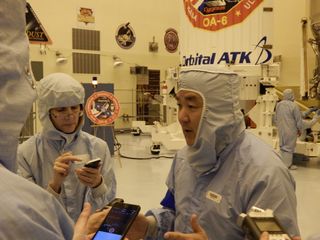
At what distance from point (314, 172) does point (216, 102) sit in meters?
6.04

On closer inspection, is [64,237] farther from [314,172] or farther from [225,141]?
[314,172]

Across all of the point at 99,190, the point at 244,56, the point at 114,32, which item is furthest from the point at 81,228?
the point at 114,32

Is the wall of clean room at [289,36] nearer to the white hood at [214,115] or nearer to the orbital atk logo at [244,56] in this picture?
the orbital atk logo at [244,56]

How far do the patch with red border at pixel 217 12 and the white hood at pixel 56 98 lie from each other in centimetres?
489

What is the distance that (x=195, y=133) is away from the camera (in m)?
1.90

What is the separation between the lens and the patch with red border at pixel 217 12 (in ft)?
21.5

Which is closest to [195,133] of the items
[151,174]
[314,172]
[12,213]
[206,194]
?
[206,194]

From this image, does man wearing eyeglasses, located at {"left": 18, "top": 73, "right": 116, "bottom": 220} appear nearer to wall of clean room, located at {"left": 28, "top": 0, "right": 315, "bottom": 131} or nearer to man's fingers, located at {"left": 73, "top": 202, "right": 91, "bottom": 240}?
man's fingers, located at {"left": 73, "top": 202, "right": 91, "bottom": 240}

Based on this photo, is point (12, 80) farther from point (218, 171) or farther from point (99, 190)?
point (99, 190)

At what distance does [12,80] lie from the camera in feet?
2.64

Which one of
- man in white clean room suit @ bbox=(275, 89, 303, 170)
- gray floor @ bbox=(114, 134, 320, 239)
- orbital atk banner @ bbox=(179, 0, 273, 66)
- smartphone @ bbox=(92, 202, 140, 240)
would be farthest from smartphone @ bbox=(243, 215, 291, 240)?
man in white clean room suit @ bbox=(275, 89, 303, 170)

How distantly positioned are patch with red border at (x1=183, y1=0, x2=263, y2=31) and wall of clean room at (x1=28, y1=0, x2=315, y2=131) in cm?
492

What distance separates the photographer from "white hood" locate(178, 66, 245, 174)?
5.94ft

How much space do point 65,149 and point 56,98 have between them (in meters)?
0.32
